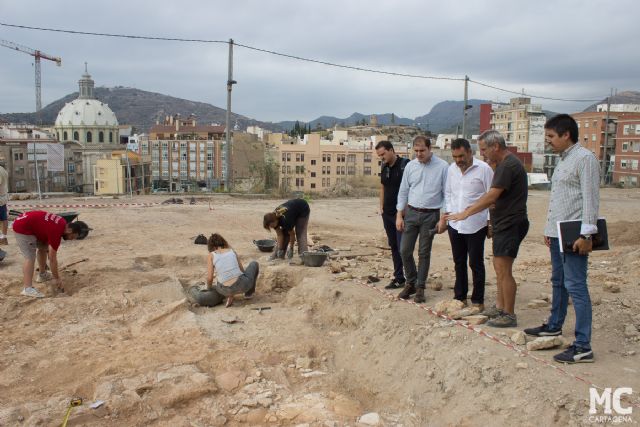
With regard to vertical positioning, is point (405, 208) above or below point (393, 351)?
above

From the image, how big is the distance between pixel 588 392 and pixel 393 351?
1816 millimetres

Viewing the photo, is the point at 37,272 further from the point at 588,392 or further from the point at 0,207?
the point at 588,392

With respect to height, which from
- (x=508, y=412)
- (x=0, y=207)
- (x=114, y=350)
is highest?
(x=0, y=207)

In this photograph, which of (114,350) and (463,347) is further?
(114,350)

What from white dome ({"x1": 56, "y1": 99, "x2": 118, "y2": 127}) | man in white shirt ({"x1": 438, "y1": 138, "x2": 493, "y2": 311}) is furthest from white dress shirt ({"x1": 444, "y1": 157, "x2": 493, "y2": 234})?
white dome ({"x1": 56, "y1": 99, "x2": 118, "y2": 127})

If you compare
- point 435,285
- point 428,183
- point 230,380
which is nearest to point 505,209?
point 428,183

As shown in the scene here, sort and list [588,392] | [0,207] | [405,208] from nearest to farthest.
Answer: [588,392]
[405,208]
[0,207]

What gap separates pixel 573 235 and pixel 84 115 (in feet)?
374

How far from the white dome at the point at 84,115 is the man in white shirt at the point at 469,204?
11135 cm

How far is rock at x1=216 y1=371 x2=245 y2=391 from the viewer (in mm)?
4754

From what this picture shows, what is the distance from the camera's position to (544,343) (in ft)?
13.8

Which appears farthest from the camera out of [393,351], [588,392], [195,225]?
[195,225]

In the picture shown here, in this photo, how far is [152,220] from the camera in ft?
44.2

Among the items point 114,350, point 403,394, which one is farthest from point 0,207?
point 403,394
